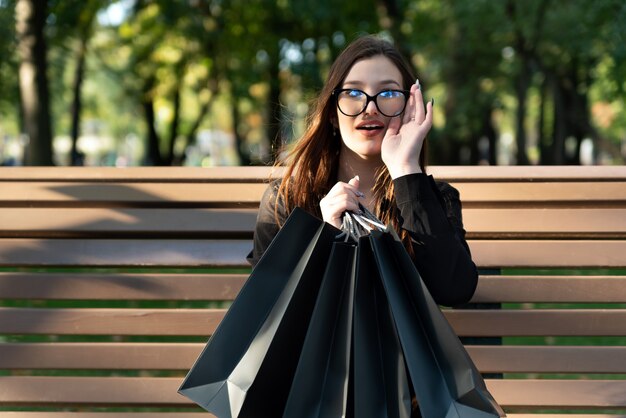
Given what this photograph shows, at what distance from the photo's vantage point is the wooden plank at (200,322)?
3.10 meters

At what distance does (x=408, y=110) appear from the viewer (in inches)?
106

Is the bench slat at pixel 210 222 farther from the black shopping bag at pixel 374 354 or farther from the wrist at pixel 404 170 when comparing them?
the black shopping bag at pixel 374 354

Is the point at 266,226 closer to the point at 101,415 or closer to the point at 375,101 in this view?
the point at 375,101

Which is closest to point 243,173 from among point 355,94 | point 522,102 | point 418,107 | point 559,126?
point 355,94

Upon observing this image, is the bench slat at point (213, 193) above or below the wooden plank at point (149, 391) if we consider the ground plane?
above

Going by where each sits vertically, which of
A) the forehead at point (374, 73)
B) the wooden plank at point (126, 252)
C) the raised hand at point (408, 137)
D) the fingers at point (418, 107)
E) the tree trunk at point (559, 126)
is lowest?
the tree trunk at point (559, 126)

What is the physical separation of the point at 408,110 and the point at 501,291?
31.8 inches

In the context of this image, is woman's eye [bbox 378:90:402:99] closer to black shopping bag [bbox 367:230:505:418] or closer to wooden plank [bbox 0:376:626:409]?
black shopping bag [bbox 367:230:505:418]

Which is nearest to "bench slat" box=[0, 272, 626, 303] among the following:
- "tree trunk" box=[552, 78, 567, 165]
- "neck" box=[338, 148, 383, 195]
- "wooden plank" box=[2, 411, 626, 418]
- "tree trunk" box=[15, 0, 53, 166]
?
"wooden plank" box=[2, 411, 626, 418]

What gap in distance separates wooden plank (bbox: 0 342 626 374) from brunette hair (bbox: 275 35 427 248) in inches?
26.1

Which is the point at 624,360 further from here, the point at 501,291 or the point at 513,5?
the point at 513,5

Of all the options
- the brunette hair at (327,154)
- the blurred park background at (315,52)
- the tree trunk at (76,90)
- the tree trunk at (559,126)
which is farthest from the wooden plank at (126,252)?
the tree trunk at (76,90)

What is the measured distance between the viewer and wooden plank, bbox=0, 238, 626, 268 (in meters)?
3.18

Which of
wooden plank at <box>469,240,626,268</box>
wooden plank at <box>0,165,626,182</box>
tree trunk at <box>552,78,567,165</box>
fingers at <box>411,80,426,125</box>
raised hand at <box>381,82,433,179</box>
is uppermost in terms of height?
fingers at <box>411,80,426,125</box>
